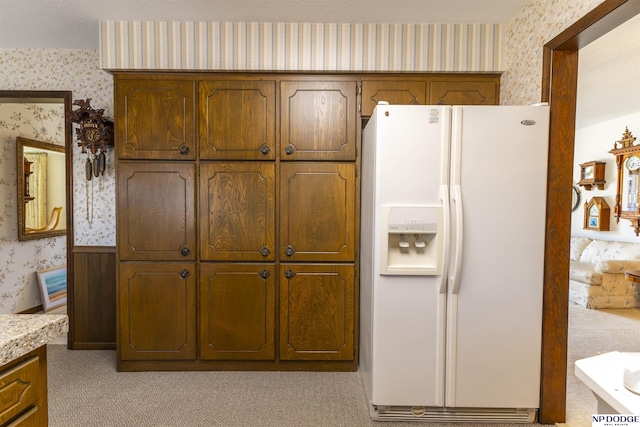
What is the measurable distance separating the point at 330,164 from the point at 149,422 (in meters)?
1.89

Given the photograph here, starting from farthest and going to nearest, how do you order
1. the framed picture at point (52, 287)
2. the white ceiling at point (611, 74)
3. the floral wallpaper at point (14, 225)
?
1. the framed picture at point (52, 287)
2. the floral wallpaper at point (14, 225)
3. the white ceiling at point (611, 74)

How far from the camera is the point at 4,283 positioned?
3.55 metres

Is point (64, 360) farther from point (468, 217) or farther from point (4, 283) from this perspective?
point (468, 217)

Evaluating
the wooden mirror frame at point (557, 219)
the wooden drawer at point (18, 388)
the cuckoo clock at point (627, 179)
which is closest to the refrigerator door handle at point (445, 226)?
the wooden mirror frame at point (557, 219)

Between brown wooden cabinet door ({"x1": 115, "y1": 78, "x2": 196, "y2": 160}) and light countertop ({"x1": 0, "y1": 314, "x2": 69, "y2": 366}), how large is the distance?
153 cm

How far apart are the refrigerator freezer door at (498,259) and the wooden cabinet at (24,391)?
179 cm

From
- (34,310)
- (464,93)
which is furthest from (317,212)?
(34,310)

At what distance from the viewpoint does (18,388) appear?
1011mm

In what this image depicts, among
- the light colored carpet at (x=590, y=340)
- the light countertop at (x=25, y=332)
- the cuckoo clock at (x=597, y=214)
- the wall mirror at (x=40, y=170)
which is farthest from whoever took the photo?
the cuckoo clock at (x=597, y=214)

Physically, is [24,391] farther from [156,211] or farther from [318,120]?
[318,120]

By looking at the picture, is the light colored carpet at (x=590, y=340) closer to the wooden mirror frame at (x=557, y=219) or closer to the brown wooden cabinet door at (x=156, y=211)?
the wooden mirror frame at (x=557, y=219)

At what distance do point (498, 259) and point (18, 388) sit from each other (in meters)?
2.06

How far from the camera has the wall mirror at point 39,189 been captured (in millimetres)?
3691

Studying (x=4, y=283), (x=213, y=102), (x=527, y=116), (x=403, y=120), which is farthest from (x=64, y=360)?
(x=527, y=116)
